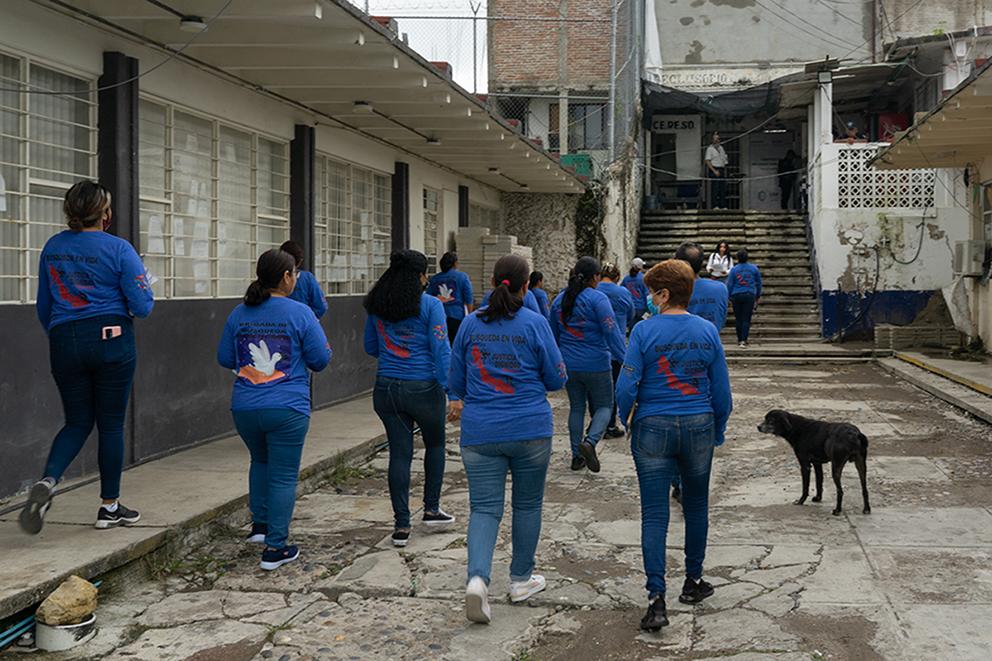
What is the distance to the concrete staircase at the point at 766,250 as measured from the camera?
21.1 m

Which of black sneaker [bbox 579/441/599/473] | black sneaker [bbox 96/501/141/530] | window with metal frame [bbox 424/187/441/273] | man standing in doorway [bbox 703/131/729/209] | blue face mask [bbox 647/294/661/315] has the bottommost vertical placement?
black sneaker [bbox 96/501/141/530]

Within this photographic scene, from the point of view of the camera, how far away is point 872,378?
1563 centimetres

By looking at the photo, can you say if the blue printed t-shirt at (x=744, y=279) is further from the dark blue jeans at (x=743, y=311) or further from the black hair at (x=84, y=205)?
the black hair at (x=84, y=205)

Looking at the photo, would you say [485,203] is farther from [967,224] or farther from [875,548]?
[875,548]

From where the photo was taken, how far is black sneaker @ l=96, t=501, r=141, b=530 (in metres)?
5.77

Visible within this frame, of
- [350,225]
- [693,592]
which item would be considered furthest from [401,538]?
[350,225]

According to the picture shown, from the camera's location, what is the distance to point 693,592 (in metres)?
5.22

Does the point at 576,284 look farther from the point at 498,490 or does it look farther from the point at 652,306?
the point at 498,490

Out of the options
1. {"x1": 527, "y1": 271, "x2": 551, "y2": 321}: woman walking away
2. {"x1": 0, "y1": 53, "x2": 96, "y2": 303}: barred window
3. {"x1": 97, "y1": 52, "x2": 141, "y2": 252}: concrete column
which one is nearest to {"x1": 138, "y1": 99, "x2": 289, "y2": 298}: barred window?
{"x1": 97, "y1": 52, "x2": 141, "y2": 252}: concrete column

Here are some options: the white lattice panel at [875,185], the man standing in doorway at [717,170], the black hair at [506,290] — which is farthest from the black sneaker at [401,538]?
the man standing in doorway at [717,170]

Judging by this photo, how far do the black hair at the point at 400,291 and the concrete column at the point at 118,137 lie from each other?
2.44m

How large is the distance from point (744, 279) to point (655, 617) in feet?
46.4

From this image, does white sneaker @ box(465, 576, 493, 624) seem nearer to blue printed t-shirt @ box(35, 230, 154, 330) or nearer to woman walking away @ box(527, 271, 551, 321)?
blue printed t-shirt @ box(35, 230, 154, 330)

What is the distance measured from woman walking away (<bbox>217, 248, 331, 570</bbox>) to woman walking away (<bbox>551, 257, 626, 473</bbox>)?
10.1 feet
